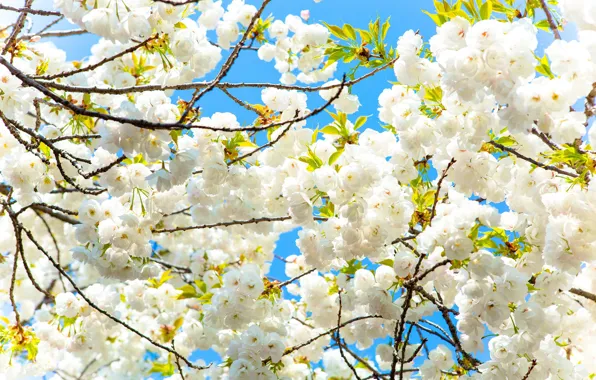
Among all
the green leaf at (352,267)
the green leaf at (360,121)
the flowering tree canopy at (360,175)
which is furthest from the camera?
the green leaf at (352,267)

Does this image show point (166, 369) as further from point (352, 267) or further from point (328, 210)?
point (328, 210)

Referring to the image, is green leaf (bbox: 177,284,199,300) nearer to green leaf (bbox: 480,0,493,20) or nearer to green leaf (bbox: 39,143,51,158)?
green leaf (bbox: 39,143,51,158)

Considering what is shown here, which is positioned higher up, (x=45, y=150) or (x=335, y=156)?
(x=45, y=150)

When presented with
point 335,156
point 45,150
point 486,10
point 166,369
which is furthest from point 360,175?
point 166,369

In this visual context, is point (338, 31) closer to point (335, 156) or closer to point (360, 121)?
point (360, 121)

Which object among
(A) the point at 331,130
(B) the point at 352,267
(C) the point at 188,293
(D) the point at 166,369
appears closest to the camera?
(A) the point at 331,130

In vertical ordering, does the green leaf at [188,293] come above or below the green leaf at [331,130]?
below

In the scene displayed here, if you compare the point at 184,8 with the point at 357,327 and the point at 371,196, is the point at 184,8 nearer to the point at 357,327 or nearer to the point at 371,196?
the point at 371,196

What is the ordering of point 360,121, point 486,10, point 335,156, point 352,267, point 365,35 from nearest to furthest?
point 486,10, point 335,156, point 360,121, point 365,35, point 352,267

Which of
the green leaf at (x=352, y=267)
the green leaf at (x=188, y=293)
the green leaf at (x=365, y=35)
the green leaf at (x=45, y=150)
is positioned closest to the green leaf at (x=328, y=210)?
the green leaf at (x=352, y=267)

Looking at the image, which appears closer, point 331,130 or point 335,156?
point 335,156

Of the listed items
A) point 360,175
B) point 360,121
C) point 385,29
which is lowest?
point 360,175

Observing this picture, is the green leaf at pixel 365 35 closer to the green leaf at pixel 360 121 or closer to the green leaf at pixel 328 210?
the green leaf at pixel 360 121

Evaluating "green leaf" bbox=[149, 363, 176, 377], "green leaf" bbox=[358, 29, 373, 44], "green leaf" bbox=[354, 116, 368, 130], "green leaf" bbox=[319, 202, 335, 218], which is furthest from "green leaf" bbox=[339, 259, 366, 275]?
"green leaf" bbox=[149, 363, 176, 377]
